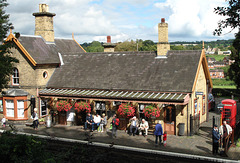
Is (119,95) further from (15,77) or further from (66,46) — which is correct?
(66,46)

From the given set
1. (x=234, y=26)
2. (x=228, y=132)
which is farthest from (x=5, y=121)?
(x=234, y=26)

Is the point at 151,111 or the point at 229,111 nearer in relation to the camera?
the point at 151,111

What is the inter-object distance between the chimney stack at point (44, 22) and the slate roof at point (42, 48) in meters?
0.58

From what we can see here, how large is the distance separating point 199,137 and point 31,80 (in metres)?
13.8

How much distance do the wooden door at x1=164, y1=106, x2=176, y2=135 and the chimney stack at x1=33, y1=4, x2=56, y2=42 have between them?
1403 centimetres

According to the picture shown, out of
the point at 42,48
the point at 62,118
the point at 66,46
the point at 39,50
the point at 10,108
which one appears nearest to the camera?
the point at 62,118

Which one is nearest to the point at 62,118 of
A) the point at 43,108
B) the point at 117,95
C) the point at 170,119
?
the point at 43,108

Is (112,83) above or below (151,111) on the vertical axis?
above

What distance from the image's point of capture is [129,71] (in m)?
22.2

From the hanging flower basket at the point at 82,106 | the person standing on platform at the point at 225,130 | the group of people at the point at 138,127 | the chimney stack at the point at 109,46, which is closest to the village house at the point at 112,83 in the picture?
the hanging flower basket at the point at 82,106

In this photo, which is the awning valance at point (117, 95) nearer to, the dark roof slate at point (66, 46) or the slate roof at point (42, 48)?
the slate roof at point (42, 48)

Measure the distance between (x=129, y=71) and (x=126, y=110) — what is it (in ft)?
13.6

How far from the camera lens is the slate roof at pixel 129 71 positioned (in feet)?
65.3

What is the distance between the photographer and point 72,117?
2244cm
